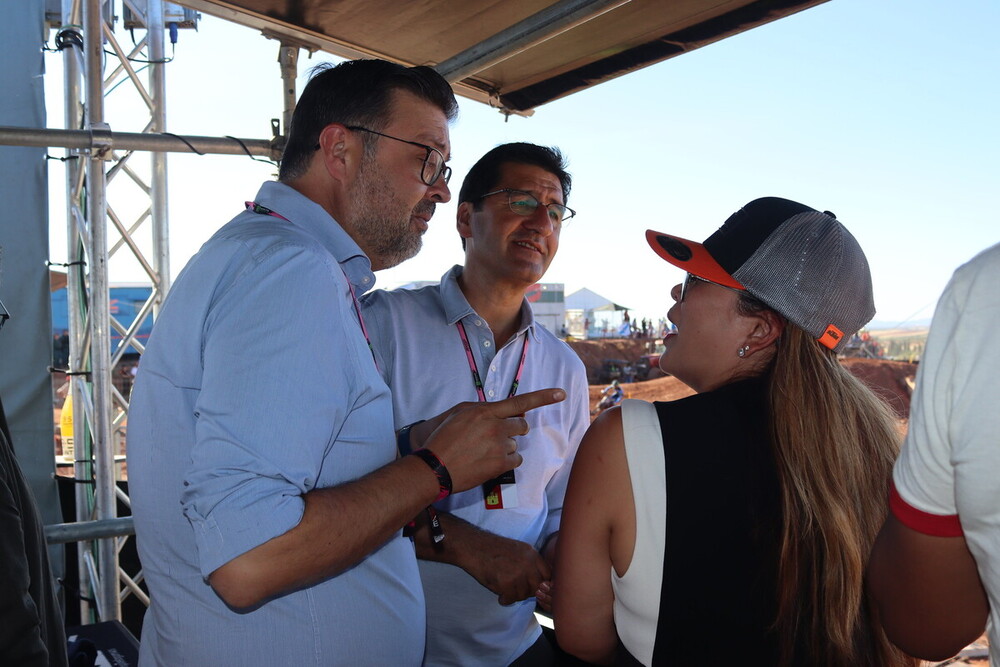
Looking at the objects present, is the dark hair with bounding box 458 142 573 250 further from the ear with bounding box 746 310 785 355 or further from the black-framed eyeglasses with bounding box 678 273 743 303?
the ear with bounding box 746 310 785 355

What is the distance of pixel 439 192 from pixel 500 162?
101 cm

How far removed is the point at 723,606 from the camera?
1364 millimetres

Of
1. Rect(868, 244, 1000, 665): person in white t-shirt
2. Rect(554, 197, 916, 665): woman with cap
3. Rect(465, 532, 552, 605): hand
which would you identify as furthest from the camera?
Rect(465, 532, 552, 605): hand

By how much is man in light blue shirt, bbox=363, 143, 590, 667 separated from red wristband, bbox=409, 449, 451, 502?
657 millimetres

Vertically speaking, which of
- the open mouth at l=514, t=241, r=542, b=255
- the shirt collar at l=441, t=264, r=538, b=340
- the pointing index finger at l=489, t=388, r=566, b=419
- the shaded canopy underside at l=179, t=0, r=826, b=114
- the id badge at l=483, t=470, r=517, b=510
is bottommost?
the id badge at l=483, t=470, r=517, b=510

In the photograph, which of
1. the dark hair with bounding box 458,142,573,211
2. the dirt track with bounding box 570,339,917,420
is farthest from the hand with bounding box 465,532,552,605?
the dirt track with bounding box 570,339,917,420

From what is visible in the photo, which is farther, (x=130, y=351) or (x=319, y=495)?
(x=130, y=351)

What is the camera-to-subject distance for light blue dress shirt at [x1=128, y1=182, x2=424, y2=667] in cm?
119

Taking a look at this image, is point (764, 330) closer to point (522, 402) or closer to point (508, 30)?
point (522, 402)

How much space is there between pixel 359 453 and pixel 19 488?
767 mm

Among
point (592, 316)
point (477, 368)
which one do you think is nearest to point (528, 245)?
point (477, 368)

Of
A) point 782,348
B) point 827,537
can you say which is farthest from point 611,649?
point 782,348

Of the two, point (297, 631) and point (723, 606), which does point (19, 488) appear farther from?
point (723, 606)

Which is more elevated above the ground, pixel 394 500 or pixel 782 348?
pixel 782 348
